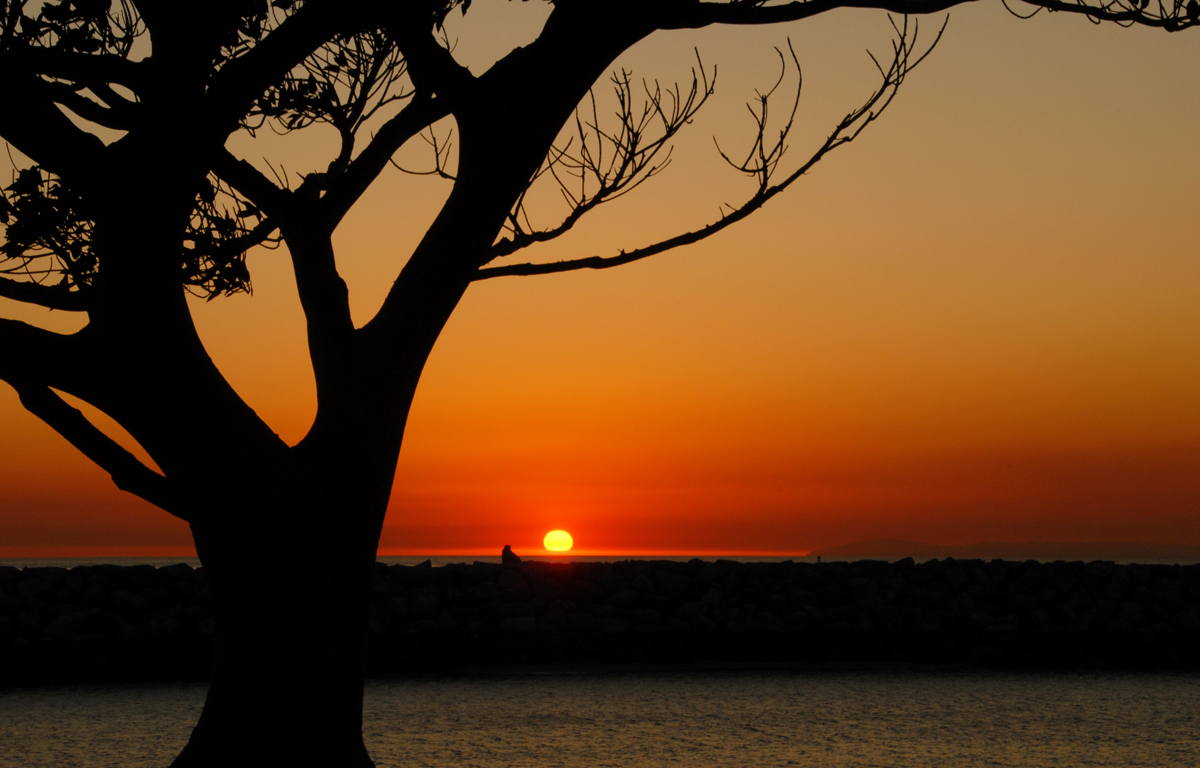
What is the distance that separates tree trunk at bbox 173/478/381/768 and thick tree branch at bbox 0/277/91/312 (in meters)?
2.39

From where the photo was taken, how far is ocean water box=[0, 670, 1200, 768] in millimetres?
8211

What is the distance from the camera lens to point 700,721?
995 cm

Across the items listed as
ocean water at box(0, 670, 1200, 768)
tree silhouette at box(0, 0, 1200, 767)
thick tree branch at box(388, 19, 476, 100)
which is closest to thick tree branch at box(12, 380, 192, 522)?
tree silhouette at box(0, 0, 1200, 767)

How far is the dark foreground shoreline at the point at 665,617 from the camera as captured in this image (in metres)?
13.7

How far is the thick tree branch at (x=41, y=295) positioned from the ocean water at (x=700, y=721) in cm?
357

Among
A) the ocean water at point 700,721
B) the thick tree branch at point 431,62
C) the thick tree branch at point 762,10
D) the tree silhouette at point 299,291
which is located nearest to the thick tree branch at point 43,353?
the tree silhouette at point 299,291

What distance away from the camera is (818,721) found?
Result: 9961 mm

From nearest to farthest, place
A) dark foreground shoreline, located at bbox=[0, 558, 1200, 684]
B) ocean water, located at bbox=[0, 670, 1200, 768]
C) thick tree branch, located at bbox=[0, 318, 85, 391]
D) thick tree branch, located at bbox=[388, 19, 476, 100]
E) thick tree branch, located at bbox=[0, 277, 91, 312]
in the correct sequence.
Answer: thick tree branch, located at bbox=[0, 318, 85, 391], thick tree branch, located at bbox=[388, 19, 476, 100], thick tree branch, located at bbox=[0, 277, 91, 312], ocean water, located at bbox=[0, 670, 1200, 768], dark foreground shoreline, located at bbox=[0, 558, 1200, 684]

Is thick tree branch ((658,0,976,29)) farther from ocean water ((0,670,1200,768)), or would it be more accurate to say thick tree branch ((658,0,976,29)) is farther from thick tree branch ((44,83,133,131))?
ocean water ((0,670,1200,768))

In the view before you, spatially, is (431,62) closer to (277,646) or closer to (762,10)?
(762,10)

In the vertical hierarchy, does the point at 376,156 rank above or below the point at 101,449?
above

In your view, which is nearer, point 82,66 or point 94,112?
point 82,66

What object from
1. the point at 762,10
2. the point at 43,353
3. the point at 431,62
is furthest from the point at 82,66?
the point at 762,10

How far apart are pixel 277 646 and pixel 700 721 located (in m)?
5.73
